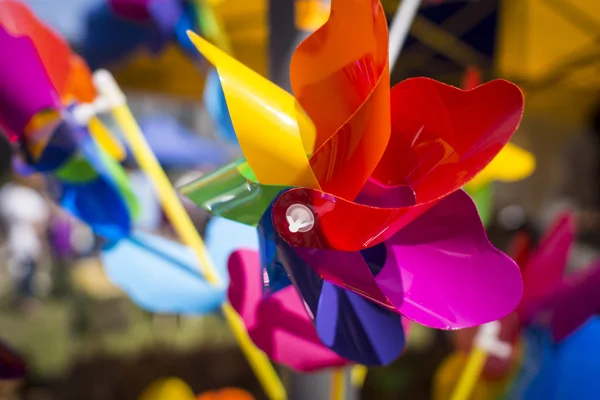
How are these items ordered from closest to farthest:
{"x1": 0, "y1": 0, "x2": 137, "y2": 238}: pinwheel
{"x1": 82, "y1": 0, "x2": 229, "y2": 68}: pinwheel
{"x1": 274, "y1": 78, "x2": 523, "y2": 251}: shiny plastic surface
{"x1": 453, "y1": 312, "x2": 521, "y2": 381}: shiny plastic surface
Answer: {"x1": 274, "y1": 78, "x2": 523, "y2": 251}: shiny plastic surface
{"x1": 0, "y1": 0, "x2": 137, "y2": 238}: pinwheel
{"x1": 453, "y1": 312, "x2": 521, "y2": 381}: shiny plastic surface
{"x1": 82, "y1": 0, "x2": 229, "y2": 68}: pinwheel

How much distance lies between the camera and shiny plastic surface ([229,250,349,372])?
0.38 metres

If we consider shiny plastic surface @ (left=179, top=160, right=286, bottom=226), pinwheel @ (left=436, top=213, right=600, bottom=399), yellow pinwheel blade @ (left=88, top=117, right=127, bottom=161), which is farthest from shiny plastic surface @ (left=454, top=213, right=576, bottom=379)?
yellow pinwheel blade @ (left=88, top=117, right=127, bottom=161)

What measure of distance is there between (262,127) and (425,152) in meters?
0.10

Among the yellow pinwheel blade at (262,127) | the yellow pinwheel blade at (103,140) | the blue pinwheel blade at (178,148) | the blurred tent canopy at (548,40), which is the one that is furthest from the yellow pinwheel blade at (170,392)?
the blurred tent canopy at (548,40)

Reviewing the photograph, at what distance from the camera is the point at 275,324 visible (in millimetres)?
387

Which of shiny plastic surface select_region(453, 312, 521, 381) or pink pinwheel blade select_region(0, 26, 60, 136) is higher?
pink pinwheel blade select_region(0, 26, 60, 136)

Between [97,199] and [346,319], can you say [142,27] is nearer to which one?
[97,199]

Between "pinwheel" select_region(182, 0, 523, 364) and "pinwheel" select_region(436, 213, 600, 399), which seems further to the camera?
"pinwheel" select_region(436, 213, 600, 399)

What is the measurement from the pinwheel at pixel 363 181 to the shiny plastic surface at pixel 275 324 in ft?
0.18

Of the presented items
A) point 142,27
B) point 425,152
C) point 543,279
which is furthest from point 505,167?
point 142,27

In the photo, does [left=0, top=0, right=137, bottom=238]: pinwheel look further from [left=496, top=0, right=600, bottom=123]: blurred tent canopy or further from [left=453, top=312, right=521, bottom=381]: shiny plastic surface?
[left=496, top=0, right=600, bottom=123]: blurred tent canopy

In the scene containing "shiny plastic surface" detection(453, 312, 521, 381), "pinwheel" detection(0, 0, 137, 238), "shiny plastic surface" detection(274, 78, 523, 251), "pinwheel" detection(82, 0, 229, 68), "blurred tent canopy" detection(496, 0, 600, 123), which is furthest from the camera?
"blurred tent canopy" detection(496, 0, 600, 123)

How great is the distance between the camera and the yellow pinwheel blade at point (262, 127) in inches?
11.3

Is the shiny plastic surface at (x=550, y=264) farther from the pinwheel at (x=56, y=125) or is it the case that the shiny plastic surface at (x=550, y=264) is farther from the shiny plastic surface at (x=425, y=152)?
the pinwheel at (x=56, y=125)
